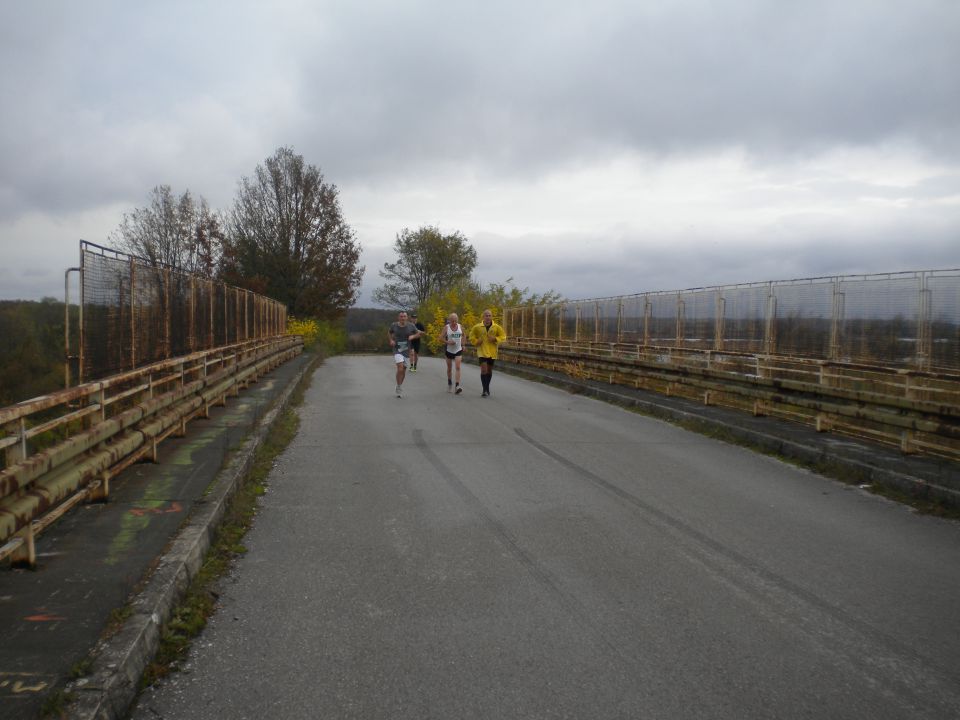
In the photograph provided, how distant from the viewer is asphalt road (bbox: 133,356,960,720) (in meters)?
3.33

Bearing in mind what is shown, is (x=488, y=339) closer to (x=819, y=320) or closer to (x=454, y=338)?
(x=454, y=338)

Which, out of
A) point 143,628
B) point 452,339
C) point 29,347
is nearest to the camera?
point 143,628

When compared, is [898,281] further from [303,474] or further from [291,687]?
[291,687]

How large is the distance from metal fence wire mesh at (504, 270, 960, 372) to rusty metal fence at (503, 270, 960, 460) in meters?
0.02

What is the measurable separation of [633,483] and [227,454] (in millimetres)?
4177

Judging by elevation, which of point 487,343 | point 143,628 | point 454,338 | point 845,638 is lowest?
point 845,638

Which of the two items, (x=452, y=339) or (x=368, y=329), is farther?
(x=368, y=329)

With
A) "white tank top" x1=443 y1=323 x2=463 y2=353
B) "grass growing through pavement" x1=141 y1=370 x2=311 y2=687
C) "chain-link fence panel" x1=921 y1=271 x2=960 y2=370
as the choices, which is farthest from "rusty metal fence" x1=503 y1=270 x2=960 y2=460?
"grass growing through pavement" x1=141 y1=370 x2=311 y2=687

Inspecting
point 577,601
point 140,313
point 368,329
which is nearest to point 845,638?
point 577,601

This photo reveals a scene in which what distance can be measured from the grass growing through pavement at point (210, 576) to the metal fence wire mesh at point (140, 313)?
177 cm

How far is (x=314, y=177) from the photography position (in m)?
48.7

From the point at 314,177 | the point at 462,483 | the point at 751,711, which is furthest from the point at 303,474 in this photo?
the point at 314,177

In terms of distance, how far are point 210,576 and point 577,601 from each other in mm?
2258

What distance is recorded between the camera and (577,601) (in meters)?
4.42
